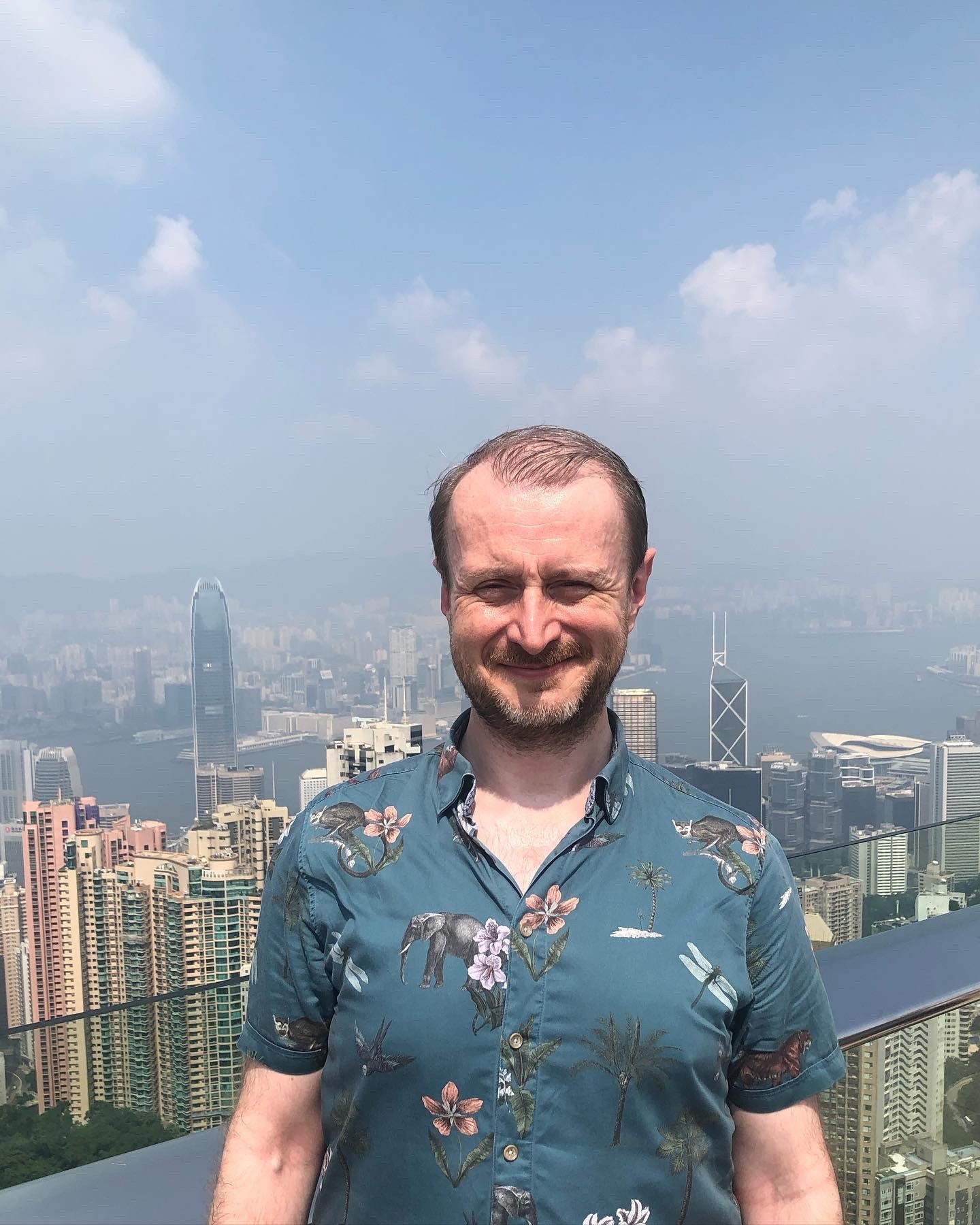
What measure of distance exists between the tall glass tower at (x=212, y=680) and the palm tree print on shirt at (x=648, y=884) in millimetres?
25610

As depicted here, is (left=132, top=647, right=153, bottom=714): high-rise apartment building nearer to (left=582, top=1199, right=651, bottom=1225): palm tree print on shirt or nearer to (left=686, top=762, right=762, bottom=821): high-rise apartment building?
(left=686, top=762, right=762, bottom=821): high-rise apartment building

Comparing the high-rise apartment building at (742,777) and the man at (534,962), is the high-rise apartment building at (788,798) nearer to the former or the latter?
the high-rise apartment building at (742,777)

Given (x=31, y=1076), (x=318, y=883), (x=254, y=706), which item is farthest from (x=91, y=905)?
(x=254, y=706)

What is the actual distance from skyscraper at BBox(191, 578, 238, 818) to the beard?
25.6 meters

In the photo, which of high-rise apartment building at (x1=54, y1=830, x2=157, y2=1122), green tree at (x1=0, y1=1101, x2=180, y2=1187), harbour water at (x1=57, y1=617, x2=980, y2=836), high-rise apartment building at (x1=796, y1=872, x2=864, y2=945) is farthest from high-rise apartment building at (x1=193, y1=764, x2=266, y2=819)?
green tree at (x1=0, y1=1101, x2=180, y2=1187)

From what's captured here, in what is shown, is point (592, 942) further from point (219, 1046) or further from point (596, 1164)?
point (219, 1046)

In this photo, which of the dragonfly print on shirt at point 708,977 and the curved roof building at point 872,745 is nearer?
the dragonfly print on shirt at point 708,977

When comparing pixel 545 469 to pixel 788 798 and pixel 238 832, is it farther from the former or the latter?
pixel 788 798

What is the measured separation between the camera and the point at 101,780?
78.0 feet

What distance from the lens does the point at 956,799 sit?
14297mm

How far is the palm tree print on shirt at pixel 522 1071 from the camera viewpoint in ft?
2.70

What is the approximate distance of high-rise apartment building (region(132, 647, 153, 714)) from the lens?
95.0ft

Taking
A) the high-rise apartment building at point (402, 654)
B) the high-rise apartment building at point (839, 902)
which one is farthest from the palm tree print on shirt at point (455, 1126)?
the high-rise apartment building at point (402, 654)

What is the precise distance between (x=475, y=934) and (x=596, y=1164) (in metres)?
0.21
